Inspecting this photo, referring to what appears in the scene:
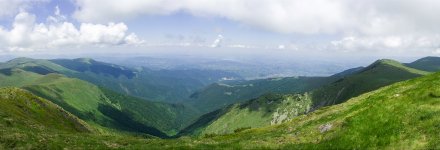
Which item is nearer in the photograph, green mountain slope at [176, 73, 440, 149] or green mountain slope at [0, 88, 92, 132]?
green mountain slope at [176, 73, 440, 149]

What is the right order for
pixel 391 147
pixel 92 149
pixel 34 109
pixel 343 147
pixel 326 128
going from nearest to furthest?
1. pixel 391 147
2. pixel 343 147
3. pixel 92 149
4. pixel 326 128
5. pixel 34 109

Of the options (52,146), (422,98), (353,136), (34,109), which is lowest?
(34,109)

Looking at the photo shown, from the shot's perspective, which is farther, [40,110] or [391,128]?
[40,110]

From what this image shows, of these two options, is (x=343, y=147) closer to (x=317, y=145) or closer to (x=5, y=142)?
(x=317, y=145)

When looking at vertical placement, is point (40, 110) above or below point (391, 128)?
below

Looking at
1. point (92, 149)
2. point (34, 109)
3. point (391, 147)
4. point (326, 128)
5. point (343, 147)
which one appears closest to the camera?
point (391, 147)

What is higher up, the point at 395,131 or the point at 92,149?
the point at 395,131

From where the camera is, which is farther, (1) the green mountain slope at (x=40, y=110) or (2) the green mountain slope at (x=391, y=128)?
(1) the green mountain slope at (x=40, y=110)

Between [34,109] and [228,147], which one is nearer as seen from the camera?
[228,147]

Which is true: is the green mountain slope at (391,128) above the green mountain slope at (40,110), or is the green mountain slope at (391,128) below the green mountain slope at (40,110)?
above

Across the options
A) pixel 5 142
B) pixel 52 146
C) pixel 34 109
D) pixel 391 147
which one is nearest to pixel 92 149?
pixel 52 146

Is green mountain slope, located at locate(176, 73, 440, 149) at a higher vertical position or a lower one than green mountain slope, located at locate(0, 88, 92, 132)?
higher
